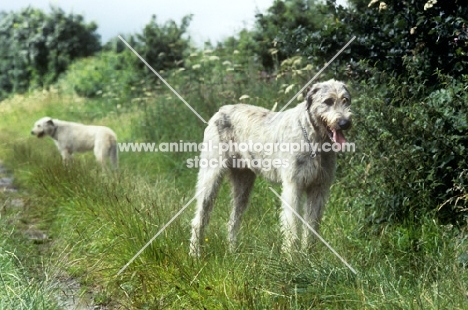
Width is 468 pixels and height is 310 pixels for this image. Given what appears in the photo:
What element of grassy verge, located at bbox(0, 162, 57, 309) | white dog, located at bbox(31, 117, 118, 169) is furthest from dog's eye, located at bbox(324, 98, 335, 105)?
white dog, located at bbox(31, 117, 118, 169)

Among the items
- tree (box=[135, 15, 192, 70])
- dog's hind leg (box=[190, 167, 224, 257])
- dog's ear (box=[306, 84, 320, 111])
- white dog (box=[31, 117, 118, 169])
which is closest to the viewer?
dog's ear (box=[306, 84, 320, 111])

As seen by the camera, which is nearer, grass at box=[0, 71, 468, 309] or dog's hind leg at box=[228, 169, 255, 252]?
grass at box=[0, 71, 468, 309]

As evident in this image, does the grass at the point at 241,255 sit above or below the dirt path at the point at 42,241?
above

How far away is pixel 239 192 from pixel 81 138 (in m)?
6.19

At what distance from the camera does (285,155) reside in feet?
19.6

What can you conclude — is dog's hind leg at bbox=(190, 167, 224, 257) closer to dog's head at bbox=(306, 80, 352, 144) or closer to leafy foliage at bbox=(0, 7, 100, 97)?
dog's head at bbox=(306, 80, 352, 144)

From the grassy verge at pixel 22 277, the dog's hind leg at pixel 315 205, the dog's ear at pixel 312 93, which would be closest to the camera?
the grassy verge at pixel 22 277

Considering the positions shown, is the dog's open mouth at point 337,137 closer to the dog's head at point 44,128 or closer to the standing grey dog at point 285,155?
the standing grey dog at point 285,155

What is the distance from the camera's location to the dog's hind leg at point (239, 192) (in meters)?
6.69

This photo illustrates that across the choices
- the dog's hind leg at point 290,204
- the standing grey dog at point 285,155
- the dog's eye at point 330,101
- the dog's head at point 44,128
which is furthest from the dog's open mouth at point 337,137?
the dog's head at point 44,128

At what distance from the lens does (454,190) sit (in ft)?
20.0

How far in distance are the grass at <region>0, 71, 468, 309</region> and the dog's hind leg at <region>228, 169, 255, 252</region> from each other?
13 cm

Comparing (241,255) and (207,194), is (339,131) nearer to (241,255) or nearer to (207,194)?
(241,255)

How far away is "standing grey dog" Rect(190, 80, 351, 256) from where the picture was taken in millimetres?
5547
